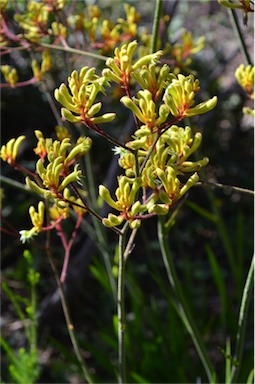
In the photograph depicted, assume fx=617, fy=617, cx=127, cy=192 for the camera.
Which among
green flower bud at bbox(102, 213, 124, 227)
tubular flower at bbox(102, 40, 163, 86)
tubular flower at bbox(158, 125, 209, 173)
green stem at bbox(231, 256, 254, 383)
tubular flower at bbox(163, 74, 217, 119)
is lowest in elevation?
green stem at bbox(231, 256, 254, 383)

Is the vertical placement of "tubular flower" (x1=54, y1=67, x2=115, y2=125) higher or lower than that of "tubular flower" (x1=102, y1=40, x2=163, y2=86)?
lower

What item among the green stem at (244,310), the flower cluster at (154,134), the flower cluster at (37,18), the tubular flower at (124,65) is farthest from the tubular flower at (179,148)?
the flower cluster at (37,18)

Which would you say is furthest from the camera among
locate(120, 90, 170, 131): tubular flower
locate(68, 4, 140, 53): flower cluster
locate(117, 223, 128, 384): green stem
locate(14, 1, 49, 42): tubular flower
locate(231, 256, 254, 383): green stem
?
locate(68, 4, 140, 53): flower cluster

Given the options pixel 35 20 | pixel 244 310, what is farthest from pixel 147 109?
pixel 35 20

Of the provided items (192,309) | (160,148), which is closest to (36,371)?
(192,309)

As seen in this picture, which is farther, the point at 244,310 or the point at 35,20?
the point at 35,20

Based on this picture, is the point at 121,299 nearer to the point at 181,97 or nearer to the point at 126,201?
the point at 126,201

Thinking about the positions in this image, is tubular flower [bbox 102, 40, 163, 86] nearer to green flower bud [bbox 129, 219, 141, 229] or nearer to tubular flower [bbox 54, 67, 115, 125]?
tubular flower [bbox 54, 67, 115, 125]

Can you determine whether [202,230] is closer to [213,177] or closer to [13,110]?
[213,177]

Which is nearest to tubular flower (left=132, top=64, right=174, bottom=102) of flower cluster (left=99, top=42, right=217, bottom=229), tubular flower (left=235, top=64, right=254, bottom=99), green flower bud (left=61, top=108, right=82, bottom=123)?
flower cluster (left=99, top=42, right=217, bottom=229)
